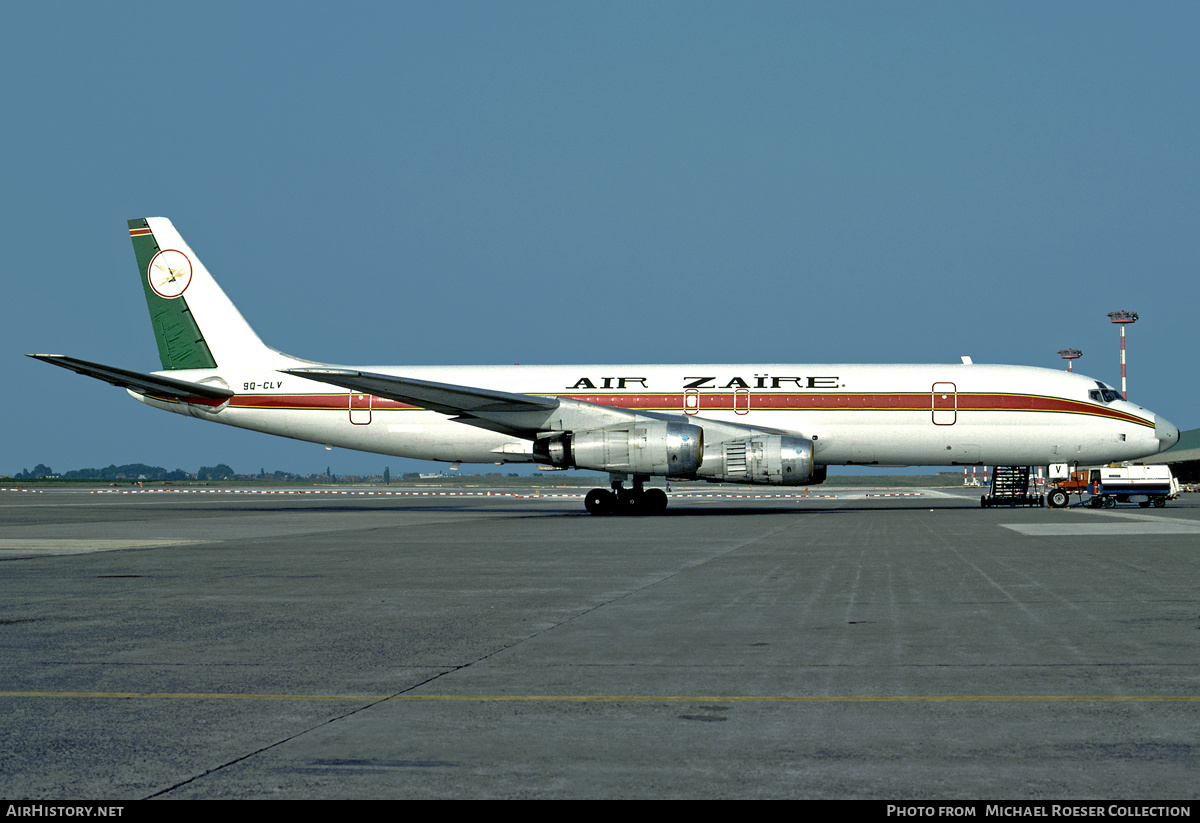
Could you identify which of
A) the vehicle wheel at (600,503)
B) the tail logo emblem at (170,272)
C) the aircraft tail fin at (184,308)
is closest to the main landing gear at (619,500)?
the vehicle wheel at (600,503)

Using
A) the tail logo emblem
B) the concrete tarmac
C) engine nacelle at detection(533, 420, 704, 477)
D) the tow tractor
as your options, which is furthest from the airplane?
the concrete tarmac

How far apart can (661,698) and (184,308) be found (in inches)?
1233

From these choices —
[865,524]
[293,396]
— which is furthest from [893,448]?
[293,396]

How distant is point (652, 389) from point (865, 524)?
8.84 meters

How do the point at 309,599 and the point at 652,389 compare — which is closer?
the point at 309,599

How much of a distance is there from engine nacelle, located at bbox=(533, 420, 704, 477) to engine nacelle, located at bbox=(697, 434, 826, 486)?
53 cm

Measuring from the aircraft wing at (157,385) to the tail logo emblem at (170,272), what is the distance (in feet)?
10.8

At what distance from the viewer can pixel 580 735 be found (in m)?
5.19

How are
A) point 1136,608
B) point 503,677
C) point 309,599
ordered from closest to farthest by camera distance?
point 503,677, point 1136,608, point 309,599

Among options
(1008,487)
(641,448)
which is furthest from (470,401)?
(1008,487)

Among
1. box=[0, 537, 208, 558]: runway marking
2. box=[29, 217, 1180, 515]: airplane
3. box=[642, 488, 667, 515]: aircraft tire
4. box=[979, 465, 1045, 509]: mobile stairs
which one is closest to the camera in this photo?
box=[0, 537, 208, 558]: runway marking

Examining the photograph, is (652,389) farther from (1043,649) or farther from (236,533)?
(1043,649)

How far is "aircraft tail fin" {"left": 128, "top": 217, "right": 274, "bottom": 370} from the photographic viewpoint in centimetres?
3366

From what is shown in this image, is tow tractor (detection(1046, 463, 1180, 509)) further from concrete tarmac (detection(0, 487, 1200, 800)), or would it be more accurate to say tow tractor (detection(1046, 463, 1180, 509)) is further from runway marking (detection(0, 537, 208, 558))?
runway marking (detection(0, 537, 208, 558))
